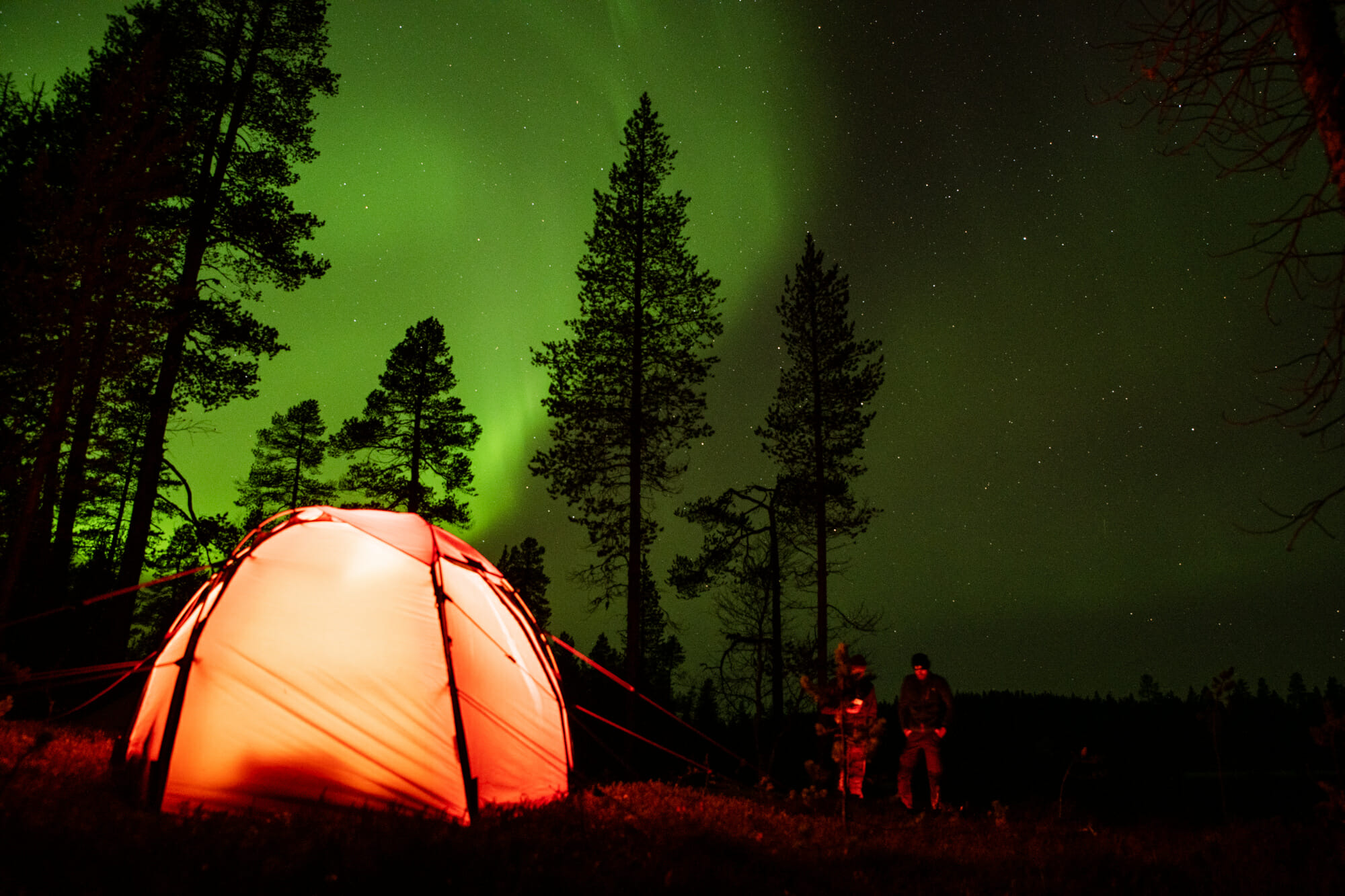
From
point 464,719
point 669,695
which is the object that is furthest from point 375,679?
point 669,695

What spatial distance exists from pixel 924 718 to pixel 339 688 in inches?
296

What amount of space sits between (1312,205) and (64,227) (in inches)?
551

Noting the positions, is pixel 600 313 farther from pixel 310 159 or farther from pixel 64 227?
pixel 64 227

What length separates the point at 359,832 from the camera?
16.9 ft

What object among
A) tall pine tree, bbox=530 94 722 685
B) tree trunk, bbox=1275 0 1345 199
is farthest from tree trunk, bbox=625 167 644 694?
tree trunk, bbox=1275 0 1345 199

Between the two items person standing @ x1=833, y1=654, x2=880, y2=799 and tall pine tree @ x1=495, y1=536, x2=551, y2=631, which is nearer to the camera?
person standing @ x1=833, y1=654, x2=880, y2=799

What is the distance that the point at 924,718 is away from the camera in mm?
10211

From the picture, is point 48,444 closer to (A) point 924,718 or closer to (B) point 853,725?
(B) point 853,725

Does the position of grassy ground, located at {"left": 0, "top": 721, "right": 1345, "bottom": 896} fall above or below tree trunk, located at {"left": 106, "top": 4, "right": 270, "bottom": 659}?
below

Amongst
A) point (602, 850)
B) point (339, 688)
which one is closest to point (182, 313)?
point (339, 688)

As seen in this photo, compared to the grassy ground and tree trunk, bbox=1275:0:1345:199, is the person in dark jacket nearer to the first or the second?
the grassy ground

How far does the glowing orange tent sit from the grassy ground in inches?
14.7

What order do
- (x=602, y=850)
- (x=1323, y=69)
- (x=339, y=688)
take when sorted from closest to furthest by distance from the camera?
(x=1323, y=69) → (x=602, y=850) → (x=339, y=688)

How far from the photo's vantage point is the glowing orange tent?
238 inches
